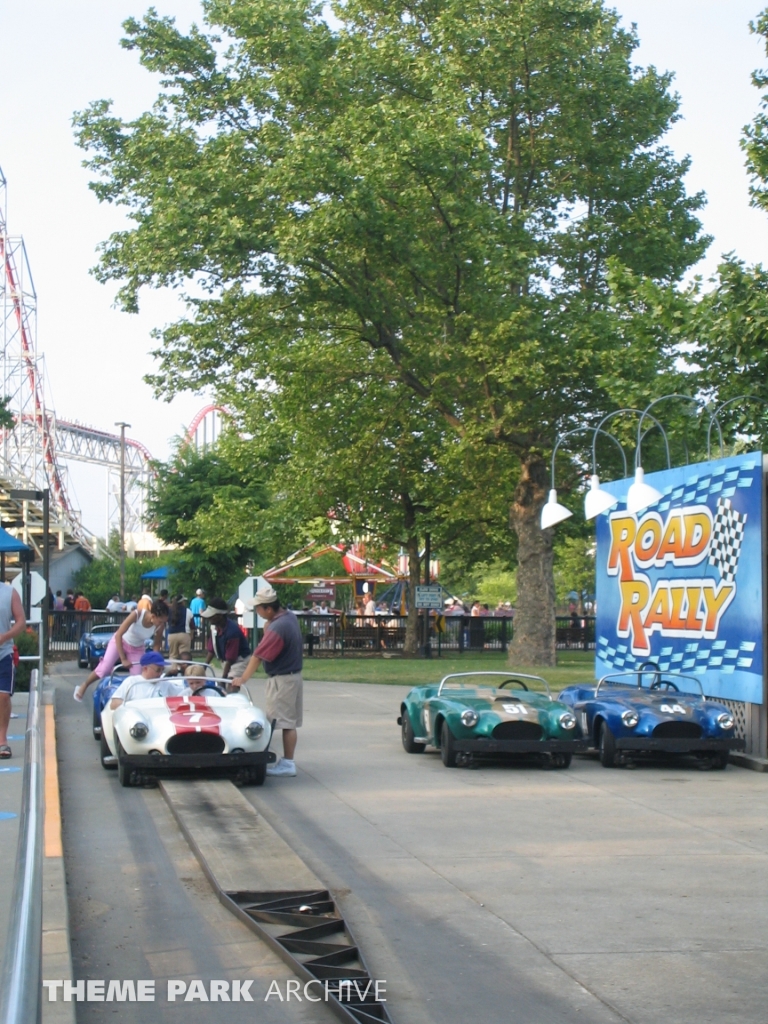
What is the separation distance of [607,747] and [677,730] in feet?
2.56

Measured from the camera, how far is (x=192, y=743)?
1170 centimetres

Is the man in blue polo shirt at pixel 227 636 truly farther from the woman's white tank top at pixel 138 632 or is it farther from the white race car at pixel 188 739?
the white race car at pixel 188 739

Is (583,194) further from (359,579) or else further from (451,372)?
(359,579)

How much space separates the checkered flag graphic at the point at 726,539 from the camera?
594 inches

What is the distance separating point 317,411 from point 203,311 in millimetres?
6882

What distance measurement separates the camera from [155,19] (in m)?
28.8

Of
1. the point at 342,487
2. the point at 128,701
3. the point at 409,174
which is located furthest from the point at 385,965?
the point at 342,487

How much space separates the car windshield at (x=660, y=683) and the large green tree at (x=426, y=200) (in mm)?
8135

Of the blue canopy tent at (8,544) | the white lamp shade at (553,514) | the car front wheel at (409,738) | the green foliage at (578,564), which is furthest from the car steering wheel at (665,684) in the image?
the green foliage at (578,564)

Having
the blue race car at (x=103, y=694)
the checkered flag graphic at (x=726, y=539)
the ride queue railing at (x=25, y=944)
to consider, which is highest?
the checkered flag graphic at (x=726, y=539)

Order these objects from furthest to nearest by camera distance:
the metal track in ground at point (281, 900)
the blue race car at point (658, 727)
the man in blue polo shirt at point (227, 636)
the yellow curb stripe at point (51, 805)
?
the man in blue polo shirt at point (227, 636)
the blue race car at point (658, 727)
the yellow curb stripe at point (51, 805)
the metal track in ground at point (281, 900)

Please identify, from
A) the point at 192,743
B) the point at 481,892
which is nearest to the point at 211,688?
the point at 192,743

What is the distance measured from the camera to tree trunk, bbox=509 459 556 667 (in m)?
31.3

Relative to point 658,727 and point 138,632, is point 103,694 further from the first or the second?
point 658,727
